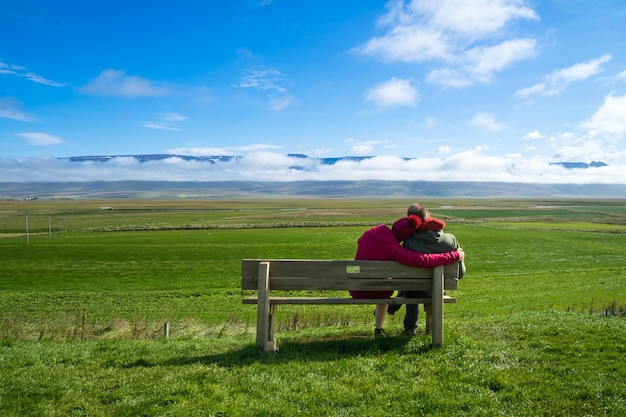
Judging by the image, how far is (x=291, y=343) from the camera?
7230 millimetres

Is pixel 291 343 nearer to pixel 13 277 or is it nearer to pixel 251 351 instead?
pixel 251 351

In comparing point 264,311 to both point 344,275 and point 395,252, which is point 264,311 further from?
point 395,252

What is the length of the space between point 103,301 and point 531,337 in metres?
19.6

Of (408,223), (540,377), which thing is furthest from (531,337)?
(408,223)

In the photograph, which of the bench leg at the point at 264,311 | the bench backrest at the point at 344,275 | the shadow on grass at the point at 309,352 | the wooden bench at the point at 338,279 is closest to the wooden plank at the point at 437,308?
the wooden bench at the point at 338,279

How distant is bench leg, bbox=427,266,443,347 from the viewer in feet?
21.5

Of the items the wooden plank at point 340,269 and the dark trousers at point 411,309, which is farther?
the dark trousers at point 411,309

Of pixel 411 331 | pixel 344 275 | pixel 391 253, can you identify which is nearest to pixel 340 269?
pixel 344 275

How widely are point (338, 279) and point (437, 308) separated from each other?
61.5 inches

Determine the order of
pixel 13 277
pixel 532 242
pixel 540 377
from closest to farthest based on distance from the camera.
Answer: pixel 540 377
pixel 13 277
pixel 532 242

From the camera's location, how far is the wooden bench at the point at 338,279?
21.7 ft

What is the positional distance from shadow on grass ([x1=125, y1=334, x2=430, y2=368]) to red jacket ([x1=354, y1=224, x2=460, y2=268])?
49.9 inches

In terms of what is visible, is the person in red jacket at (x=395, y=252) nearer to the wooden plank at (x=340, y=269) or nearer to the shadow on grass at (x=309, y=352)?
the wooden plank at (x=340, y=269)

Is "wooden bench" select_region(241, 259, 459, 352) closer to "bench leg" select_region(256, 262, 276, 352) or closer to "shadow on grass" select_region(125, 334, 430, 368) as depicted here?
"bench leg" select_region(256, 262, 276, 352)
